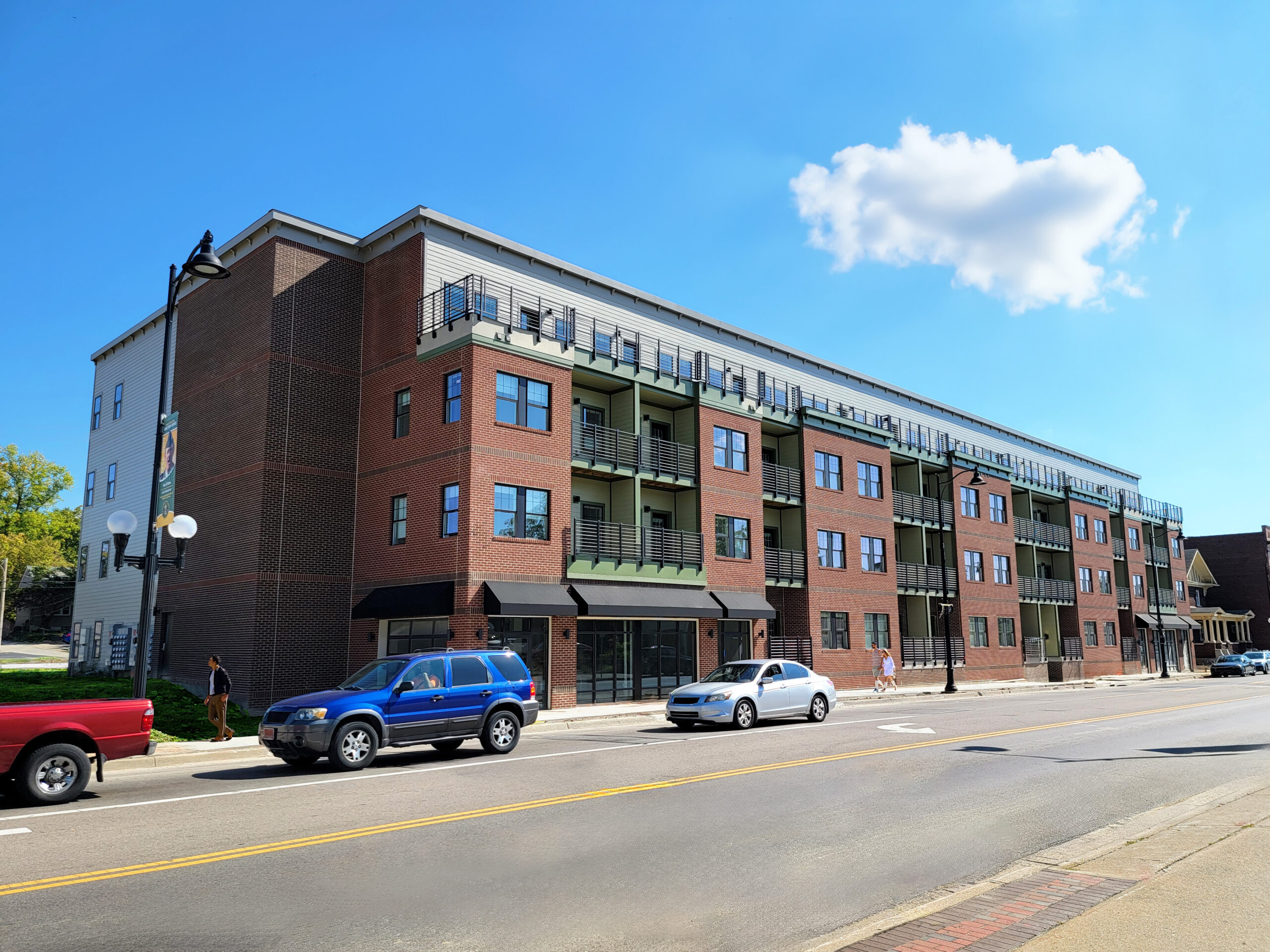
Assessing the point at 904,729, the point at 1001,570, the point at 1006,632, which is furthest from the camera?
the point at 1001,570

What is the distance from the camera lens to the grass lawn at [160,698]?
69.0ft

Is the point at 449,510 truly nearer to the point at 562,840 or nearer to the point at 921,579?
the point at 562,840

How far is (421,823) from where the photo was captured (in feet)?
31.7

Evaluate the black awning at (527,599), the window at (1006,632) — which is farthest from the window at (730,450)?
the window at (1006,632)

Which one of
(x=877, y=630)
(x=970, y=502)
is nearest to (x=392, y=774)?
(x=877, y=630)

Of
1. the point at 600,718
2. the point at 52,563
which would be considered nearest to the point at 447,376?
the point at 600,718

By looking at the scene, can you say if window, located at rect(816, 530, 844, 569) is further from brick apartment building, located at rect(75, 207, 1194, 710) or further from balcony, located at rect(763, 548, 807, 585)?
balcony, located at rect(763, 548, 807, 585)

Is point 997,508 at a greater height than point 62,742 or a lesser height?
greater

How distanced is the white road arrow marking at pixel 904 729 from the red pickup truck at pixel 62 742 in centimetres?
1371

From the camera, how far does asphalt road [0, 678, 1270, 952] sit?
6168 mm

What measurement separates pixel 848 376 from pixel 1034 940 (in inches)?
1706

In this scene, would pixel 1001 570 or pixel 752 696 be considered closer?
pixel 752 696

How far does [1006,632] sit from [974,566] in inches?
174

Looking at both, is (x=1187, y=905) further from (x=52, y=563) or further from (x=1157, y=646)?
A: (x=52, y=563)
